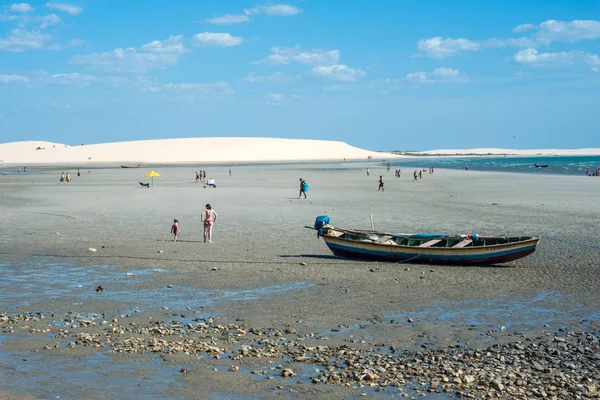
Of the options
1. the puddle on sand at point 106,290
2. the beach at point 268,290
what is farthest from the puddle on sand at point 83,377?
the puddle on sand at point 106,290

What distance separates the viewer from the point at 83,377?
30.7 feet

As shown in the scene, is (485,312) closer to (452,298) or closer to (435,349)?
(452,298)

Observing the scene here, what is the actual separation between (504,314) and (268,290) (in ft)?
17.1

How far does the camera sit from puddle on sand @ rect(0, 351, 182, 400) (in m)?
8.81

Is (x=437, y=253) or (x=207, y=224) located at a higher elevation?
(x=207, y=224)

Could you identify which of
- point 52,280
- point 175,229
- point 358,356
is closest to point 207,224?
point 175,229

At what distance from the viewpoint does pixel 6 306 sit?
13.5 meters

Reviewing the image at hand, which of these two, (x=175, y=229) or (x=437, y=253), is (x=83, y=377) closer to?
(x=437, y=253)

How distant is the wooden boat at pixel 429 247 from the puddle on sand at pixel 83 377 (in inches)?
403

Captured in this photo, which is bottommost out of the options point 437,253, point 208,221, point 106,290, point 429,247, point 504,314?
point 504,314

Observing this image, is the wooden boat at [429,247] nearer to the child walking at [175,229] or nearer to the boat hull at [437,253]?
the boat hull at [437,253]

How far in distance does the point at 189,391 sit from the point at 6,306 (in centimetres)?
629

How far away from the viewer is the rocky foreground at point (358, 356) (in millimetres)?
9039

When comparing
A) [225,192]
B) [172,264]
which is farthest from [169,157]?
[172,264]
